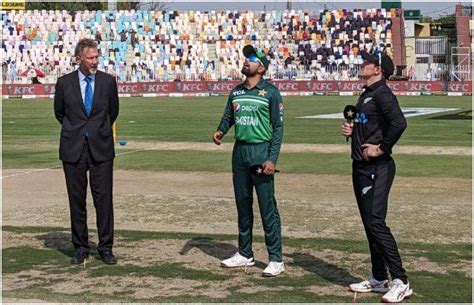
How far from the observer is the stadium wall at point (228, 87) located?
52625 millimetres

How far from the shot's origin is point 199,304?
7289mm

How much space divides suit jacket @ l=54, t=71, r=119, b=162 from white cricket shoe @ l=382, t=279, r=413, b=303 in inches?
130

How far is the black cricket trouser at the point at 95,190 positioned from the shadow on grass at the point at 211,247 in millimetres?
854

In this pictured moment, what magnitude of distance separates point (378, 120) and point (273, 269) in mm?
1835

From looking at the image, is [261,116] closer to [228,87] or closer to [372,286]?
[372,286]

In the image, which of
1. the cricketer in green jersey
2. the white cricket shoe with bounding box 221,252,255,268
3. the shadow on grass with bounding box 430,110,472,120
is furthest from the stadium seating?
the cricketer in green jersey

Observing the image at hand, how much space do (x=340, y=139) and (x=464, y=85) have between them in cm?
2991

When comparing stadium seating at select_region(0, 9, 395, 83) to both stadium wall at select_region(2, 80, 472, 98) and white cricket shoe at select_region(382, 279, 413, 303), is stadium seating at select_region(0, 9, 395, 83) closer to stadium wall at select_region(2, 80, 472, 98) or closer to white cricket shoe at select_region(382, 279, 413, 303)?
stadium wall at select_region(2, 80, 472, 98)

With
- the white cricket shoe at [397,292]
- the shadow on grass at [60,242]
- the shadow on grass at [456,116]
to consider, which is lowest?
the shadow on grass at [456,116]

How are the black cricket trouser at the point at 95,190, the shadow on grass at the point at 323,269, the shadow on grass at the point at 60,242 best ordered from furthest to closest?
the shadow on grass at the point at 60,242 → the black cricket trouser at the point at 95,190 → the shadow on grass at the point at 323,269

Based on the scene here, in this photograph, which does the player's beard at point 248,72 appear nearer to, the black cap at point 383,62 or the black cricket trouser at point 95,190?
the black cap at point 383,62


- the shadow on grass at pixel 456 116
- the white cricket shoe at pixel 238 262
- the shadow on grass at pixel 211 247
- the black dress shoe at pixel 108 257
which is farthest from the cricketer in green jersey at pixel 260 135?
the shadow on grass at pixel 456 116

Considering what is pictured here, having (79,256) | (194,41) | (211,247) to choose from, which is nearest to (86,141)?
(79,256)

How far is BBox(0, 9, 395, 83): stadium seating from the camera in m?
59.5
